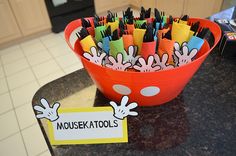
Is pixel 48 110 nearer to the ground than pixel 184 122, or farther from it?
farther from it

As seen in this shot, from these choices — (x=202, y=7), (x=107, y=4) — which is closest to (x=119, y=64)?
(x=202, y=7)

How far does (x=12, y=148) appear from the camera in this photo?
1.49 m

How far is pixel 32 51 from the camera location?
2.56 meters

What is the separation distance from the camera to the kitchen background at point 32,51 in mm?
1598

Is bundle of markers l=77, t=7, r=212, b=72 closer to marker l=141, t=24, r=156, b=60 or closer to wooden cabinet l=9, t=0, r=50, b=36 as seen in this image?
marker l=141, t=24, r=156, b=60

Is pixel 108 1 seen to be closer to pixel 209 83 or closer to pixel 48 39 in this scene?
pixel 48 39

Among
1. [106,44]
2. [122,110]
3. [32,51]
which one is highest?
[106,44]

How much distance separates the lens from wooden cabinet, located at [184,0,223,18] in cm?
233

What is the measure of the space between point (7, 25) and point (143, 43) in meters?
2.55

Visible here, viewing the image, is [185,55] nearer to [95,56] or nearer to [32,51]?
[95,56]

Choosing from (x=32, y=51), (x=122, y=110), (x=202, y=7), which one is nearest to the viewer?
(x=122, y=110)

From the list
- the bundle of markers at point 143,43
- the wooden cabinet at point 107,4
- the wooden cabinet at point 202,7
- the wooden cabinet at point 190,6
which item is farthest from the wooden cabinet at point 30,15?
the bundle of markers at point 143,43

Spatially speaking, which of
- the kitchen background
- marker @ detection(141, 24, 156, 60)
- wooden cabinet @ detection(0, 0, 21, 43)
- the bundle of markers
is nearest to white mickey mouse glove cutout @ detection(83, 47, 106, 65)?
the bundle of markers

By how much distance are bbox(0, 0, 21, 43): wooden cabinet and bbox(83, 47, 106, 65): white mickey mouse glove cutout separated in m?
2.40
